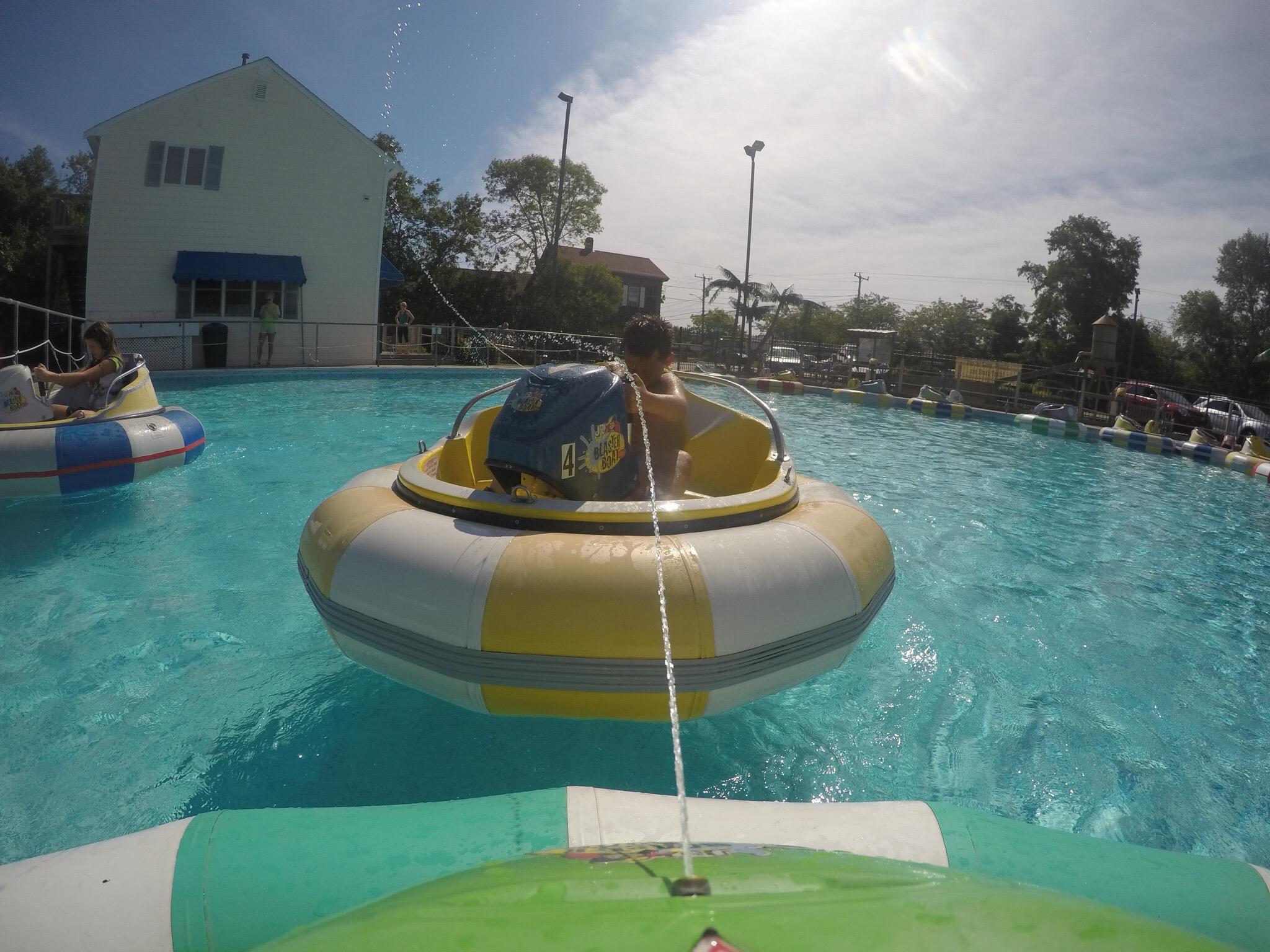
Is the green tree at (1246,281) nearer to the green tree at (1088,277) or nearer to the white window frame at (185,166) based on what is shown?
the green tree at (1088,277)

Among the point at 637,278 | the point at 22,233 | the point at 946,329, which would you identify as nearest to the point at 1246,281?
the point at 946,329

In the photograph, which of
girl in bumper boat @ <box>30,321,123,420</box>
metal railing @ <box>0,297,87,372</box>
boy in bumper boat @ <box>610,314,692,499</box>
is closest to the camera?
boy in bumper boat @ <box>610,314,692,499</box>

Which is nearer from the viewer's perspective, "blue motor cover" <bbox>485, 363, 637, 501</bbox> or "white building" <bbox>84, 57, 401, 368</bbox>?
"blue motor cover" <bbox>485, 363, 637, 501</bbox>

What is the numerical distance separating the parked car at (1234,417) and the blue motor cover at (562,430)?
16.6 metres

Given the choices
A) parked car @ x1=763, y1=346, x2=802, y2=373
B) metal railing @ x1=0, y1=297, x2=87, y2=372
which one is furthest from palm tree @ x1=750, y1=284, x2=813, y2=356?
metal railing @ x1=0, y1=297, x2=87, y2=372

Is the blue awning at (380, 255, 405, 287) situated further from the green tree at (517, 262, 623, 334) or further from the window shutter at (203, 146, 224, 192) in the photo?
the green tree at (517, 262, 623, 334)

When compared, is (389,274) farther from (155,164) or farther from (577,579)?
(577,579)

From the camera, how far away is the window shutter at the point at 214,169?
17.6 metres

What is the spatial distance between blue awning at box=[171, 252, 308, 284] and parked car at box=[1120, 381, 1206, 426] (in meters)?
18.3

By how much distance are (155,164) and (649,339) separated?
18610 mm

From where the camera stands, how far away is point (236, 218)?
1791cm

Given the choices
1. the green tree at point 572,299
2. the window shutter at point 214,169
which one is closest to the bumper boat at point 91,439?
the window shutter at point 214,169

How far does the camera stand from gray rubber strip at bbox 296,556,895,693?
7.86ft

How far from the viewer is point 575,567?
2.44m
